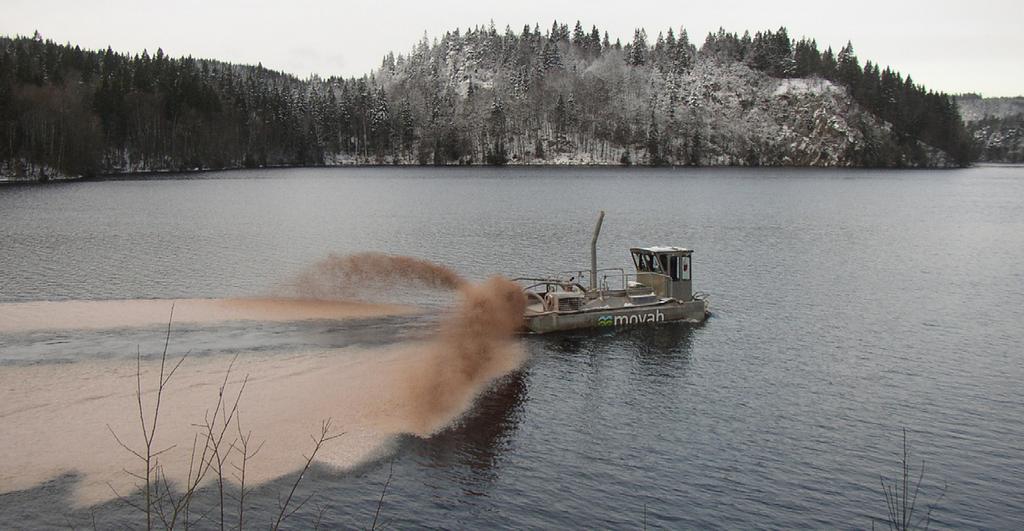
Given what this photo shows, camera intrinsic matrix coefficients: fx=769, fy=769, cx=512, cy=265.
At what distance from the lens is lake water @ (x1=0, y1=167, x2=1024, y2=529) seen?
2358 cm

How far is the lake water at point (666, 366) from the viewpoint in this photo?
23.6 m

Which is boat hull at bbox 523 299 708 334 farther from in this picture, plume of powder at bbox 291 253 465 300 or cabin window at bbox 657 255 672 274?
plume of powder at bbox 291 253 465 300

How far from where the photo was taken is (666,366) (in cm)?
3862

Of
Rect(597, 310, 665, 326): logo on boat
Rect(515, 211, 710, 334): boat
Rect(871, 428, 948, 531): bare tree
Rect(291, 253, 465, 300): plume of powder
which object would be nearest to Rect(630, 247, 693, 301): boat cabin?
Rect(515, 211, 710, 334): boat

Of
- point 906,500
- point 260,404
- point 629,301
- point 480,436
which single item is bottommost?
point 906,500

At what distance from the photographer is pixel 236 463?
2498 cm

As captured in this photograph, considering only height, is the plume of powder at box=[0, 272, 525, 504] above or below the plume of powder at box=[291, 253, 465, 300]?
below

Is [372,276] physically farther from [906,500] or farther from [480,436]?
[906,500]

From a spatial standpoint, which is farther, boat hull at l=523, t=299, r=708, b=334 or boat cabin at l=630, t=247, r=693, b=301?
boat cabin at l=630, t=247, r=693, b=301

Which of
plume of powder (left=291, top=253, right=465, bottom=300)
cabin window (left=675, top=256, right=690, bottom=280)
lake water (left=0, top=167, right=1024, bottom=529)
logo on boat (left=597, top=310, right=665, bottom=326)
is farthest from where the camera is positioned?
cabin window (left=675, top=256, right=690, bottom=280)

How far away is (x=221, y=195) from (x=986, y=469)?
12414cm

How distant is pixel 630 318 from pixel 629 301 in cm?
164

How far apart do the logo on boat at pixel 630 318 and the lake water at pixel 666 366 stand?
1.38 meters

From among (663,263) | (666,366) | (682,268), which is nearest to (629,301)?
(663,263)
